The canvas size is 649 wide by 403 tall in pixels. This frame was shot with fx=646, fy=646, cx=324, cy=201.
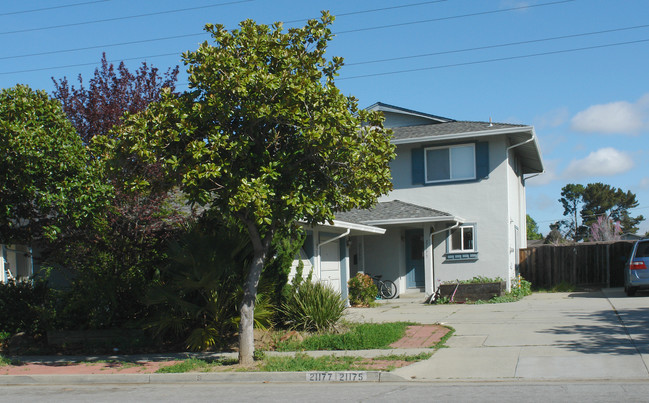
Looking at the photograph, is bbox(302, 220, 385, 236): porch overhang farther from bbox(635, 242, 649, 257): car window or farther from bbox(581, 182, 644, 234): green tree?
bbox(581, 182, 644, 234): green tree

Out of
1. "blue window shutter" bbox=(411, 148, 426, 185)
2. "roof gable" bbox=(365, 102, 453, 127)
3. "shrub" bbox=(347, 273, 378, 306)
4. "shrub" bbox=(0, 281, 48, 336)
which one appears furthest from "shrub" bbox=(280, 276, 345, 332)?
"roof gable" bbox=(365, 102, 453, 127)

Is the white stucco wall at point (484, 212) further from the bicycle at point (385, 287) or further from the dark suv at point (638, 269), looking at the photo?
the dark suv at point (638, 269)

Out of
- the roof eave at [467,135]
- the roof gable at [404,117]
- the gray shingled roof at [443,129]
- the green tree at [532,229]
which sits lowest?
the green tree at [532,229]

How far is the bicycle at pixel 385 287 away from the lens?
864 inches

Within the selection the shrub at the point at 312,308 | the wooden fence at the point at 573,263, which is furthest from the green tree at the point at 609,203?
the shrub at the point at 312,308

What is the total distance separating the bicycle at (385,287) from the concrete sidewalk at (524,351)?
5.32 m

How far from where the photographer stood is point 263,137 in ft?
35.7

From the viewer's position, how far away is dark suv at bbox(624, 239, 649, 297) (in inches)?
723

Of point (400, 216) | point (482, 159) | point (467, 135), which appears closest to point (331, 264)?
point (400, 216)

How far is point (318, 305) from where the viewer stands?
42.9ft

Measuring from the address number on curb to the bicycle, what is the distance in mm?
12251

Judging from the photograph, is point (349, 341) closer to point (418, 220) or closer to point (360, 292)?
point (360, 292)

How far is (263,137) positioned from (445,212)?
11952 millimetres

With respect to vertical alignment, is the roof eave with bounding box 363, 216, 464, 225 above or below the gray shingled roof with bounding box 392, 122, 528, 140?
below
